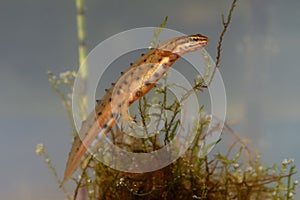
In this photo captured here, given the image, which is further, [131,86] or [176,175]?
[176,175]

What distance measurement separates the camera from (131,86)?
1.18 metres

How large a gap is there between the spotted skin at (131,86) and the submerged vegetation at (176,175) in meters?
0.08

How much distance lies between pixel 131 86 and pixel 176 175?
1.42 feet

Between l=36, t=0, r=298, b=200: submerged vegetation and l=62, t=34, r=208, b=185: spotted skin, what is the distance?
79 mm

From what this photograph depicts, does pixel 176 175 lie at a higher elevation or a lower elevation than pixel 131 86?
lower

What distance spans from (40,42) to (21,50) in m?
0.11

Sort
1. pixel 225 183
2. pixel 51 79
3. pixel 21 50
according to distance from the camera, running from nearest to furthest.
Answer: pixel 225 183 < pixel 51 79 < pixel 21 50

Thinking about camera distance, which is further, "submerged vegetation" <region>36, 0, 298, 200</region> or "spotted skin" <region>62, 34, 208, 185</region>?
"submerged vegetation" <region>36, 0, 298, 200</region>

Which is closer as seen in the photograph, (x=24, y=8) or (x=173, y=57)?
(x=173, y=57)

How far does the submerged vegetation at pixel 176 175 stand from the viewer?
1.37 meters

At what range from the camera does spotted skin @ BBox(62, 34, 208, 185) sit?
1131 mm

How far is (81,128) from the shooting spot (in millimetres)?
1289

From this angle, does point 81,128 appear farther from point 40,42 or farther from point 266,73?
point 266,73

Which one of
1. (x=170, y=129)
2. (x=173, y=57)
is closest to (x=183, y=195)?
(x=170, y=129)
